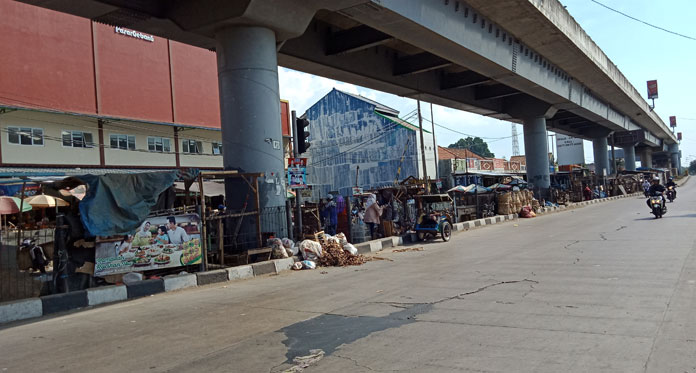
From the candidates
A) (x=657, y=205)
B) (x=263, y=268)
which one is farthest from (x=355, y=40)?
(x=657, y=205)

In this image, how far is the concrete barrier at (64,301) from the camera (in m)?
7.42

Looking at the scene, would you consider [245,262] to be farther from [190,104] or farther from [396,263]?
[190,104]

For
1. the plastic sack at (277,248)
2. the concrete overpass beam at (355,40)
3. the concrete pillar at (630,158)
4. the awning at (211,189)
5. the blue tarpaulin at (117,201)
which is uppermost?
the concrete overpass beam at (355,40)

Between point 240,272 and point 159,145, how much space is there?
79.4 feet

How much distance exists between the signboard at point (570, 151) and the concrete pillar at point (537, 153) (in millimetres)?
53161

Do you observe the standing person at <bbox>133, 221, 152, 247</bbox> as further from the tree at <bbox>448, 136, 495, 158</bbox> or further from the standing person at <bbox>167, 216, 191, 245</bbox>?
the tree at <bbox>448, 136, 495, 158</bbox>

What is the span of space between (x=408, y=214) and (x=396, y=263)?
6.05 meters

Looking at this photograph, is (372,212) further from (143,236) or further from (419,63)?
(143,236)

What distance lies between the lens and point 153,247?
9.07 m

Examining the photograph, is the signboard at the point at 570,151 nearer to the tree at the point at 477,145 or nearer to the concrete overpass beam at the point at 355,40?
the tree at the point at 477,145

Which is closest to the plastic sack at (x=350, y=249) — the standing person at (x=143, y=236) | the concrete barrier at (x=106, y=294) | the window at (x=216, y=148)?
the standing person at (x=143, y=236)

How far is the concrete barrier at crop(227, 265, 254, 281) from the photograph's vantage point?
31.2 feet

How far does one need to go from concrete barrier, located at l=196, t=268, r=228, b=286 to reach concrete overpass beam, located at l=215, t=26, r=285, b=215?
7.60ft

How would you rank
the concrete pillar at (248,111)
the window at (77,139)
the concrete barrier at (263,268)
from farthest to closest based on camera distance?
the window at (77,139) → the concrete pillar at (248,111) → the concrete barrier at (263,268)
